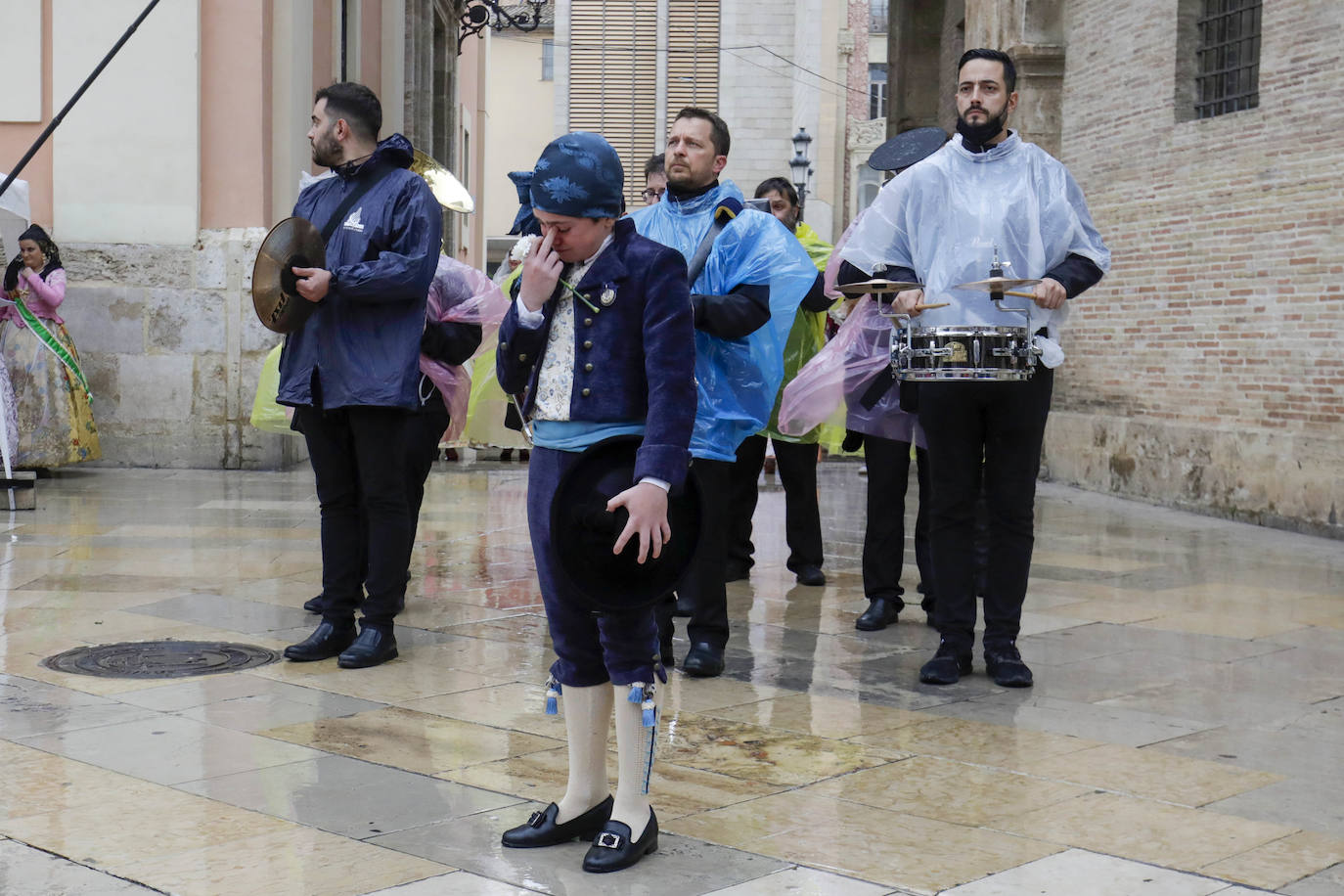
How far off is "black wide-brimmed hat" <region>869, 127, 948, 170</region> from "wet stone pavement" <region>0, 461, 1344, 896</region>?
1.96 m

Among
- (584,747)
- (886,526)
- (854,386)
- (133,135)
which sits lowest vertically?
(584,747)

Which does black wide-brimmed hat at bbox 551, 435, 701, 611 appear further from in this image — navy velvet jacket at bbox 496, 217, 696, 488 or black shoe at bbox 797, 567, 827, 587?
black shoe at bbox 797, 567, 827, 587

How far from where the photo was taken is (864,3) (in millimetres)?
49531

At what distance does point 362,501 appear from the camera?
579 centimetres

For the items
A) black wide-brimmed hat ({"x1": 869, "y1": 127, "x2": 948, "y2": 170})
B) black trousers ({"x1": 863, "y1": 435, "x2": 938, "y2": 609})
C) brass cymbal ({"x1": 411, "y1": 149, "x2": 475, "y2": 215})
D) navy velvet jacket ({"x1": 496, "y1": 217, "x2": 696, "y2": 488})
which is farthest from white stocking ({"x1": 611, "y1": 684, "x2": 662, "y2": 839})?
brass cymbal ({"x1": 411, "y1": 149, "x2": 475, "y2": 215})

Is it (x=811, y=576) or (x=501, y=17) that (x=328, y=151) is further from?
(x=501, y=17)

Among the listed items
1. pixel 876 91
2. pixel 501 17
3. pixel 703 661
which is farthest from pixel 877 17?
pixel 703 661

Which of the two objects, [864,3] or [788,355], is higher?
[864,3]

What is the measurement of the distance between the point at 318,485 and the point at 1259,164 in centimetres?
789

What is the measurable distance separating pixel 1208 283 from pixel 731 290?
747 cm

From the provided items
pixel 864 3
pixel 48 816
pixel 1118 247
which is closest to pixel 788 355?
pixel 48 816

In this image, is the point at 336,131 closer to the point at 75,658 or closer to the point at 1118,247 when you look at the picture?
the point at 75,658

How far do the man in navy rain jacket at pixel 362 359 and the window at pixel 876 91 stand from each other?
47671 millimetres

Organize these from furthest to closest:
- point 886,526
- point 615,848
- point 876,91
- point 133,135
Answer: point 876,91
point 133,135
point 886,526
point 615,848
